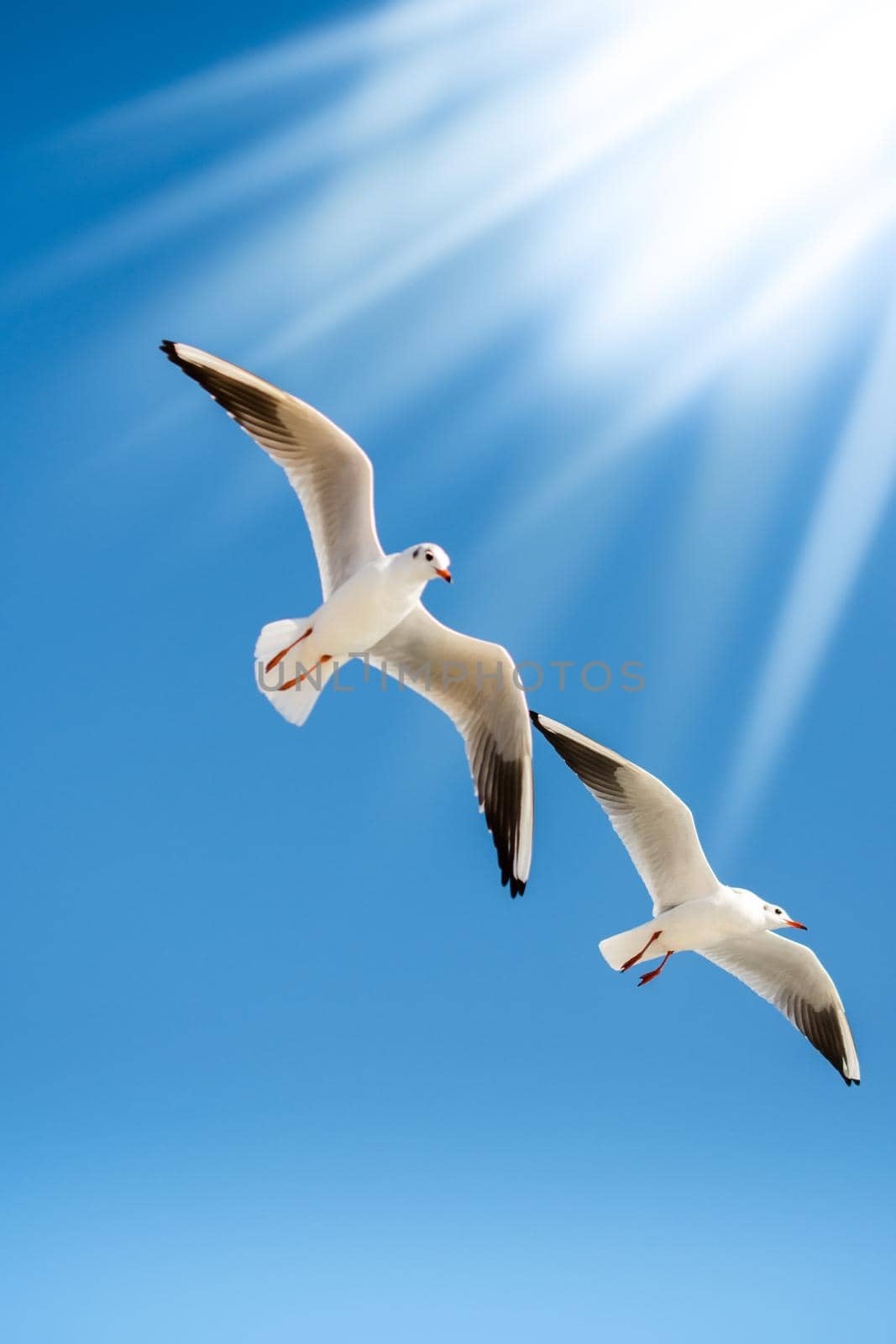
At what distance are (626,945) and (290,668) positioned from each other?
3.19 m

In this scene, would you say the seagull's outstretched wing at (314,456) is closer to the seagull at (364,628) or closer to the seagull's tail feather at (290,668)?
the seagull at (364,628)

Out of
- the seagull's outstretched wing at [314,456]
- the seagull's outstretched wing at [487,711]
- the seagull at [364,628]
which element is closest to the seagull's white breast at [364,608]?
the seagull at [364,628]

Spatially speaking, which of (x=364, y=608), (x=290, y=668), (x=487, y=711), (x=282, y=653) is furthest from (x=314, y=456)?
(x=487, y=711)

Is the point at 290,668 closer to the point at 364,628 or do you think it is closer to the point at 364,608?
the point at 364,628

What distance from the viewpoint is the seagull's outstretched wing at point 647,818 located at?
10.4 meters

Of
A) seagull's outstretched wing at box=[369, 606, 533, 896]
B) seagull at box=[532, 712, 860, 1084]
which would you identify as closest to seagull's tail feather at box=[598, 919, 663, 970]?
seagull at box=[532, 712, 860, 1084]

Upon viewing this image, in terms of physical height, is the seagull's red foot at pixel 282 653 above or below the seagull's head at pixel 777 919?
below

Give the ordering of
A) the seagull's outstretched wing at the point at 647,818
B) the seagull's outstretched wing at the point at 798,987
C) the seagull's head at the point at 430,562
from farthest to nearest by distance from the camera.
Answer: the seagull's outstretched wing at the point at 798,987
the seagull's outstretched wing at the point at 647,818
the seagull's head at the point at 430,562

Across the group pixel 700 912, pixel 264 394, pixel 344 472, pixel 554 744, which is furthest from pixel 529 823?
pixel 264 394

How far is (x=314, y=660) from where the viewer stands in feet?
32.4

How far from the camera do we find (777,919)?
11.0 metres

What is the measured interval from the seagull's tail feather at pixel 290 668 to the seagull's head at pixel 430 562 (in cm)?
94

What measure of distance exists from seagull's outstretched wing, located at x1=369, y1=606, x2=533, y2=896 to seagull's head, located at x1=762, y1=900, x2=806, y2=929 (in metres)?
1.96

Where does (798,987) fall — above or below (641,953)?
above
